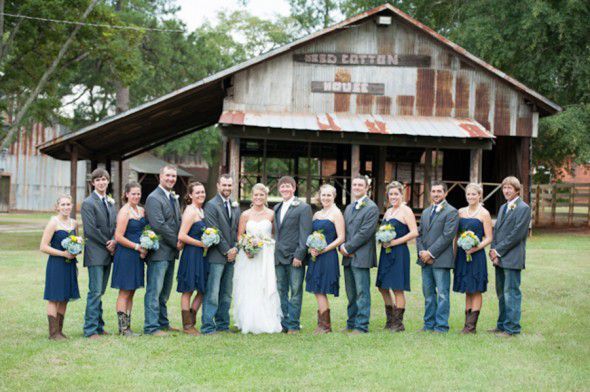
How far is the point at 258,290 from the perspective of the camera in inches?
340

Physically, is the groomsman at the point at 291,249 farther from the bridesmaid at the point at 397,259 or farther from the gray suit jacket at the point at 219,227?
the bridesmaid at the point at 397,259

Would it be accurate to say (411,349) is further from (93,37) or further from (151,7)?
(151,7)

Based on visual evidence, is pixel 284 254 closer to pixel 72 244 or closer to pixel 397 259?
pixel 397 259

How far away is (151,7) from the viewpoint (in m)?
36.2

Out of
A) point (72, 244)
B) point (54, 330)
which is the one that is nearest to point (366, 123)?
point (72, 244)

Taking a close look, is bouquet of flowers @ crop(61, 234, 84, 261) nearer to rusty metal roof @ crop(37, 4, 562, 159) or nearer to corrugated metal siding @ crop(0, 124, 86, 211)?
rusty metal roof @ crop(37, 4, 562, 159)

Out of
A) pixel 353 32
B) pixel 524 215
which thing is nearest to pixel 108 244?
pixel 524 215

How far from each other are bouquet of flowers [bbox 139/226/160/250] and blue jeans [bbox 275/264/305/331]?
1.49 m

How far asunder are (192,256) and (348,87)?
45.4 feet

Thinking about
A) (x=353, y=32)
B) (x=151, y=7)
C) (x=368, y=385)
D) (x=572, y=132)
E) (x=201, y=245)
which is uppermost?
(x=151, y=7)

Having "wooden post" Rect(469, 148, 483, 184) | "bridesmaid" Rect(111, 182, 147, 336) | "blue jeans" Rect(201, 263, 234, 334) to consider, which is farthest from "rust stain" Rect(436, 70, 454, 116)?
"bridesmaid" Rect(111, 182, 147, 336)

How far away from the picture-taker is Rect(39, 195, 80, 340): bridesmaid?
7.94 meters

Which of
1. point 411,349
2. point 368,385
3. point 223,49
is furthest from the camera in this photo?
point 223,49

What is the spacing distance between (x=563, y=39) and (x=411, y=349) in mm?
20420
